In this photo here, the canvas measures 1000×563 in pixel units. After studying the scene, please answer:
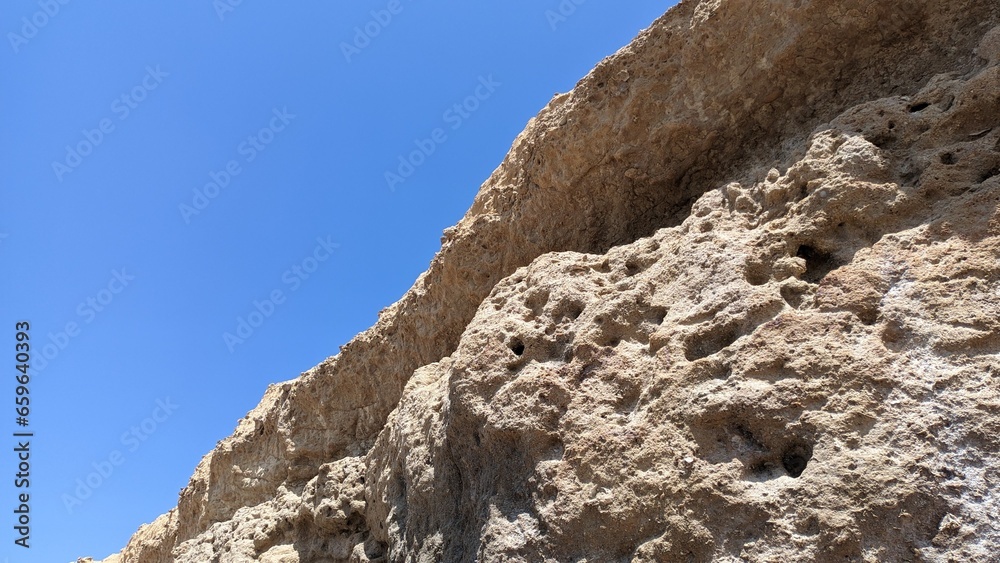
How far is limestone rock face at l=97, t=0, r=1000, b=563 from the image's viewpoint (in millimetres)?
3051

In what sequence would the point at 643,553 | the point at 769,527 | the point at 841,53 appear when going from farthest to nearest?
the point at 841,53, the point at 643,553, the point at 769,527

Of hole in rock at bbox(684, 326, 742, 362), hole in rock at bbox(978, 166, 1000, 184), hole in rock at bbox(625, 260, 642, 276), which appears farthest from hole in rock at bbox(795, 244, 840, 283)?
hole in rock at bbox(625, 260, 642, 276)

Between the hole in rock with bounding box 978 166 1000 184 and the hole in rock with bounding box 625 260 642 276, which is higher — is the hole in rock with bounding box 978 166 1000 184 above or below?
below

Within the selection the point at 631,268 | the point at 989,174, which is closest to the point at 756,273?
the point at 631,268

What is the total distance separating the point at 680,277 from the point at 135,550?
9.59 metres

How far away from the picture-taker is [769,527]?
3.11 metres

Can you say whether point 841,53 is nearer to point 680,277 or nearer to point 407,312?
point 680,277

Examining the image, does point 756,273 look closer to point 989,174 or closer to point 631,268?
point 631,268

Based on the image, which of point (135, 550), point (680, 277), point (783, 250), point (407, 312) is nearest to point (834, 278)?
point (783, 250)

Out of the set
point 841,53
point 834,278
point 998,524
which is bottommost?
point 998,524

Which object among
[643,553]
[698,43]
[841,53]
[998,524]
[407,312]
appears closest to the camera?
[998,524]

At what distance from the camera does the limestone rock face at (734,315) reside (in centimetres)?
305

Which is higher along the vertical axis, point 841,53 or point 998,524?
point 841,53

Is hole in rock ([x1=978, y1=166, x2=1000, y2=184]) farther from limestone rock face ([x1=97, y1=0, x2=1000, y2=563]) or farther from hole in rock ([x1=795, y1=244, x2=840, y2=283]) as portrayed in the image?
hole in rock ([x1=795, y1=244, x2=840, y2=283])
